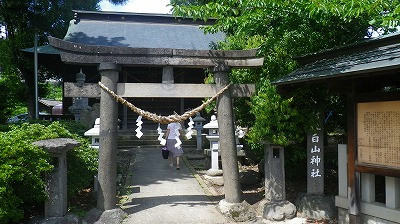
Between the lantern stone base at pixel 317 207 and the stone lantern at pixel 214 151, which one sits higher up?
the stone lantern at pixel 214 151

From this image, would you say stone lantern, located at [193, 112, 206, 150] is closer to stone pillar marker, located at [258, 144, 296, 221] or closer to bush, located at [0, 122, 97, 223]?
stone pillar marker, located at [258, 144, 296, 221]

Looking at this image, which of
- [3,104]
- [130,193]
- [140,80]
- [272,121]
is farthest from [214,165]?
[140,80]

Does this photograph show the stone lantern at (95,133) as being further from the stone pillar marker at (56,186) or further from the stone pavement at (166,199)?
the stone pillar marker at (56,186)

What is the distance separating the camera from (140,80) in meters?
17.5

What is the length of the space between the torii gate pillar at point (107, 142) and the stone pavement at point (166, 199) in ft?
2.09

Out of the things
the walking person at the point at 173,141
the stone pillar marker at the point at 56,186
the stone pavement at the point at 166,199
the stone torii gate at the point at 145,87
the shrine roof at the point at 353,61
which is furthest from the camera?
the walking person at the point at 173,141

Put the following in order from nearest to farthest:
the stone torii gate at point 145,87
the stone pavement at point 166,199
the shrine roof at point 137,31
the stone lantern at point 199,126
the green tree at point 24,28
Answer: the stone torii gate at point 145,87 < the stone pavement at point 166,199 < the stone lantern at point 199,126 < the green tree at point 24,28 < the shrine roof at point 137,31

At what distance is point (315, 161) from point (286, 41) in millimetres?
2845

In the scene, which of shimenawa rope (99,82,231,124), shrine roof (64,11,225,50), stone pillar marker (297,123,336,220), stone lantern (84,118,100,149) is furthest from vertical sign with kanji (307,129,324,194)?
shrine roof (64,11,225,50)

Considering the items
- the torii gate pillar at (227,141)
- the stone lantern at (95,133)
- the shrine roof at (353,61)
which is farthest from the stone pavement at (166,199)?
the shrine roof at (353,61)

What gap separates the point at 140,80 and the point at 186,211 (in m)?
11.8

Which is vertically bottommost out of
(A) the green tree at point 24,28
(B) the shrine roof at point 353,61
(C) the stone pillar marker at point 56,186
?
(C) the stone pillar marker at point 56,186

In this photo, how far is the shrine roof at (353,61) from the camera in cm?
432

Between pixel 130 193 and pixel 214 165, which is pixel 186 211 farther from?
pixel 214 165
